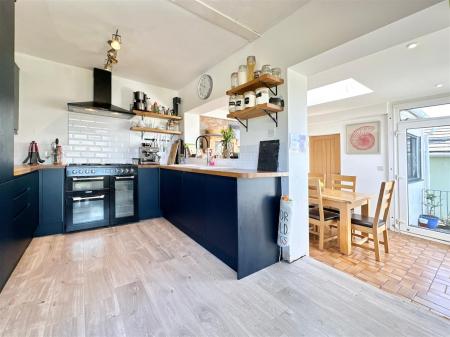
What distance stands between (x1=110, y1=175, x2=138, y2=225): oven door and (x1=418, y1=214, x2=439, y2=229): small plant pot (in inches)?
185

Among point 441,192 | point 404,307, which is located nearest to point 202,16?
point 404,307

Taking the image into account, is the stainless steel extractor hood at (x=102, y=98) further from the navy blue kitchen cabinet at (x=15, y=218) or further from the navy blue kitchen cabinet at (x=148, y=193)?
the navy blue kitchen cabinet at (x=15, y=218)

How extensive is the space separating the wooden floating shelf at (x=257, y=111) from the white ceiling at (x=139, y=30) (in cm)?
87

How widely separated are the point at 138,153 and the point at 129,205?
103cm

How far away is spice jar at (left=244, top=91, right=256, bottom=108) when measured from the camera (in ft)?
6.48

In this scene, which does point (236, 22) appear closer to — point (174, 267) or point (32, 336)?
point (174, 267)

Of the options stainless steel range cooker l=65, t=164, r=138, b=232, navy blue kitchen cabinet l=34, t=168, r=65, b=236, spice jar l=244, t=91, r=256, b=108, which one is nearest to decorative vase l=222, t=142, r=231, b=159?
spice jar l=244, t=91, r=256, b=108

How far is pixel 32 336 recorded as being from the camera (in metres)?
1.06

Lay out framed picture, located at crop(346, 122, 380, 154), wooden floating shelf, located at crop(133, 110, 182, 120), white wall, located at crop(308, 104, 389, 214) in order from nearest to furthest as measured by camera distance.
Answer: wooden floating shelf, located at crop(133, 110, 182, 120) < white wall, located at crop(308, 104, 389, 214) < framed picture, located at crop(346, 122, 380, 154)

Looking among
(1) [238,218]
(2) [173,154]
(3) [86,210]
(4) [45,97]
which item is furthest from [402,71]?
(4) [45,97]

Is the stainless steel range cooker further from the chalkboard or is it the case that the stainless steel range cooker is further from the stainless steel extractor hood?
the chalkboard

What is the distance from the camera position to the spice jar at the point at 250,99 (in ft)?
6.48

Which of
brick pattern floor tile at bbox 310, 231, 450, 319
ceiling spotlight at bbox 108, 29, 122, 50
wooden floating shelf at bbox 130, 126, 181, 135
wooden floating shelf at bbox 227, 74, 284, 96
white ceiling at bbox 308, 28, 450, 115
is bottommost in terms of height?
brick pattern floor tile at bbox 310, 231, 450, 319

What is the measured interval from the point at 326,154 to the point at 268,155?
3606 millimetres
